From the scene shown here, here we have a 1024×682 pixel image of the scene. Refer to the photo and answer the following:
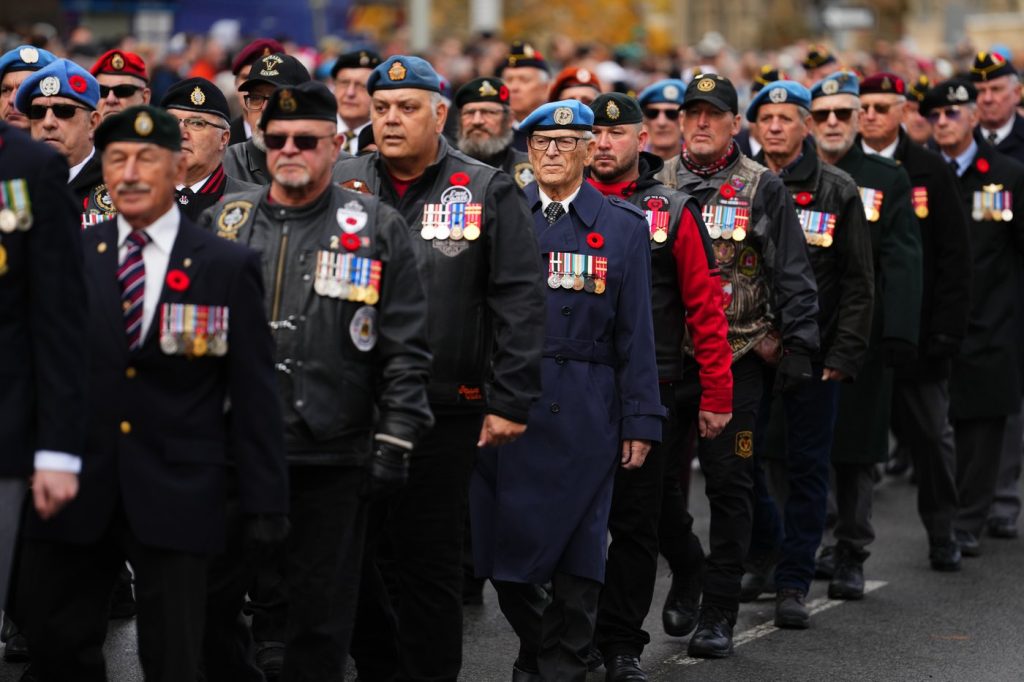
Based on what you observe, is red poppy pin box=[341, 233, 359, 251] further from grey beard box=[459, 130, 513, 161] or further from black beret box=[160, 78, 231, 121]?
grey beard box=[459, 130, 513, 161]

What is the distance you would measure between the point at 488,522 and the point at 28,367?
2.40 meters

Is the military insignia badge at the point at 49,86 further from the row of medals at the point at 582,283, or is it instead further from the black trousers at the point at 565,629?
the black trousers at the point at 565,629

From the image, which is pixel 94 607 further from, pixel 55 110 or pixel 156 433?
pixel 55 110

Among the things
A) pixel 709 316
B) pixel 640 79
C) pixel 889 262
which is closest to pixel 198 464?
pixel 709 316

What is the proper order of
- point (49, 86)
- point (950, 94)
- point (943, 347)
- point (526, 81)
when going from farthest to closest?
point (526, 81), point (950, 94), point (943, 347), point (49, 86)

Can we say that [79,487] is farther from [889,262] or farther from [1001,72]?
[1001,72]

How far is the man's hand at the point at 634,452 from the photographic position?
7539 mm

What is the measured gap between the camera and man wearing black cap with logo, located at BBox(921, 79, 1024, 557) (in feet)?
37.6

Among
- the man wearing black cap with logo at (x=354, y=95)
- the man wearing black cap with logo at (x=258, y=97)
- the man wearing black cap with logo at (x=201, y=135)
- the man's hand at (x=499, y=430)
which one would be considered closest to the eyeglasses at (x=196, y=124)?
the man wearing black cap with logo at (x=201, y=135)

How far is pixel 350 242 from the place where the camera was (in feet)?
20.9

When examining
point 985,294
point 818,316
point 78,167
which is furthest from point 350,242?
point 985,294

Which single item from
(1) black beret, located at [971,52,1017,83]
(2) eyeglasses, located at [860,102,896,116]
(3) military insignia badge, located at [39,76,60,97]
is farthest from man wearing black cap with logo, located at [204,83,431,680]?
(1) black beret, located at [971,52,1017,83]

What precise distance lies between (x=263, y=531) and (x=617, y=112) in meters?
3.11

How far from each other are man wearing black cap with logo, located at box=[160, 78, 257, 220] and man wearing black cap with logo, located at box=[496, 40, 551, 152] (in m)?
4.71
